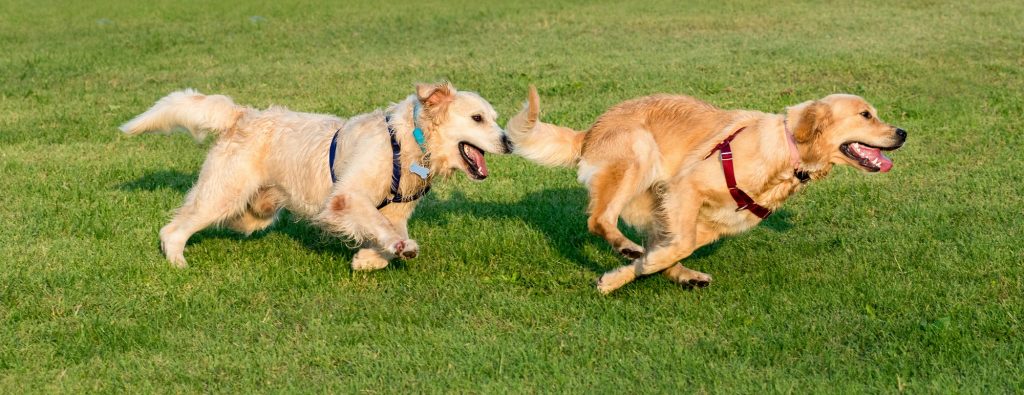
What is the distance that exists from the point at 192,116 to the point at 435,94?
6.33 ft

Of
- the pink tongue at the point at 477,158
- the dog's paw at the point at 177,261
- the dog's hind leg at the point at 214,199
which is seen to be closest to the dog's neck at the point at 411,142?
the pink tongue at the point at 477,158

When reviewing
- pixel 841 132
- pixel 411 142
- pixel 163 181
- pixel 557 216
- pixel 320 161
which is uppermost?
pixel 841 132

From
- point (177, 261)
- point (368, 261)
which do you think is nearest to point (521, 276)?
point (368, 261)

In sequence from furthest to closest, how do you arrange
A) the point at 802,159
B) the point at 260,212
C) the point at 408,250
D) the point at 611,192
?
1. the point at 260,212
2. the point at 611,192
3. the point at 802,159
4. the point at 408,250

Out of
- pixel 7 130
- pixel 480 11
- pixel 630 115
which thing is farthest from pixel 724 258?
pixel 480 11

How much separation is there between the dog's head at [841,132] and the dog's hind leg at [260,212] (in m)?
3.59

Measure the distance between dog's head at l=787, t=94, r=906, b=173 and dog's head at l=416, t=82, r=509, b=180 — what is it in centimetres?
188

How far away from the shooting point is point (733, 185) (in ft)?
22.6

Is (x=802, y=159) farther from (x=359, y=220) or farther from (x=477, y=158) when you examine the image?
(x=359, y=220)

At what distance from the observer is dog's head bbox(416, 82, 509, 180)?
698 cm

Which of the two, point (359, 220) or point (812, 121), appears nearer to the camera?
point (812, 121)

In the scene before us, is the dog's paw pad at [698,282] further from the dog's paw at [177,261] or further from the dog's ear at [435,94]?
the dog's paw at [177,261]

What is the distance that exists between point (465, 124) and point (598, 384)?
225 centimetres

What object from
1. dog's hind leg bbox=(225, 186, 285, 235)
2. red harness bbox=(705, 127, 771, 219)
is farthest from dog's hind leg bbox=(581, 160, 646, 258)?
dog's hind leg bbox=(225, 186, 285, 235)
